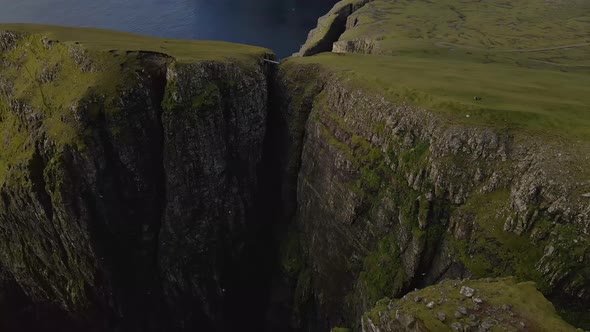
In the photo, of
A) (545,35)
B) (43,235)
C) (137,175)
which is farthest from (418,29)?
(43,235)

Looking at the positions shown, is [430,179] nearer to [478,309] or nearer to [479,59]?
[478,309]

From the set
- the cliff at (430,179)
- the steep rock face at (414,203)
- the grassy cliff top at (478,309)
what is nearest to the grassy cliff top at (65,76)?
the cliff at (430,179)

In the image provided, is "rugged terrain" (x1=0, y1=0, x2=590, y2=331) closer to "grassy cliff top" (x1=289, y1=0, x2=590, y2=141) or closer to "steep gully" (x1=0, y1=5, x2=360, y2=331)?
"steep gully" (x1=0, y1=5, x2=360, y2=331)

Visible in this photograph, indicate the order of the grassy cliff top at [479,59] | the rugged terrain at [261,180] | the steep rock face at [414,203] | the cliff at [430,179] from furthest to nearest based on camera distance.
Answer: the grassy cliff top at [479,59]
the rugged terrain at [261,180]
the cliff at [430,179]
the steep rock face at [414,203]

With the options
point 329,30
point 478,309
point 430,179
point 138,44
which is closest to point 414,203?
point 430,179

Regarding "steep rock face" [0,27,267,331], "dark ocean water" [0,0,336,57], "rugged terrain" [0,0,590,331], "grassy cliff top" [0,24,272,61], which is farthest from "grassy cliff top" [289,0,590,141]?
"dark ocean water" [0,0,336,57]

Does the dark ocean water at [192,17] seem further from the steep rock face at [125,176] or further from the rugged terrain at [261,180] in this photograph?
the steep rock face at [125,176]
